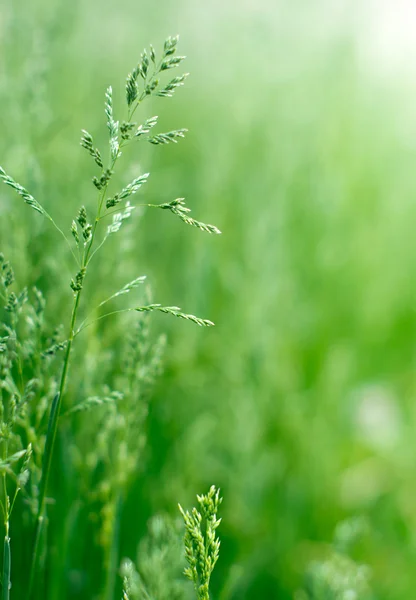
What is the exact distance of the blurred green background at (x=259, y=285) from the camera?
1566 mm

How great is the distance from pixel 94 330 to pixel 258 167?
1466mm

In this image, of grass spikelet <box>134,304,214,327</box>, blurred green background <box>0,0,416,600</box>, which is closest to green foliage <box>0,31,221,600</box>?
grass spikelet <box>134,304,214,327</box>

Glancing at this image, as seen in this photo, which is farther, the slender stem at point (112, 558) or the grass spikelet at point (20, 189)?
the slender stem at point (112, 558)

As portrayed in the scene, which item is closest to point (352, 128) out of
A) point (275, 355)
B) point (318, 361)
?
point (318, 361)

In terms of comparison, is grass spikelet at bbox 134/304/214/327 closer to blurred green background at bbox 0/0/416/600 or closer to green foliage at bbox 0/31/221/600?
green foliage at bbox 0/31/221/600

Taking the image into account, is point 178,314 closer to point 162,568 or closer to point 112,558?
point 162,568

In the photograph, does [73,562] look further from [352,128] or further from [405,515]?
[352,128]

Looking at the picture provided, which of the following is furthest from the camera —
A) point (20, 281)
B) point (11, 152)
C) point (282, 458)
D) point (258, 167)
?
point (258, 167)

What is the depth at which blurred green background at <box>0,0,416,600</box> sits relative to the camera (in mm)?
1566

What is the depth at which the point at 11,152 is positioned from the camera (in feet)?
5.28

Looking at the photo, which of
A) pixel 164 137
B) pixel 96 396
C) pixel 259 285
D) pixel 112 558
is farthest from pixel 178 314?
pixel 259 285

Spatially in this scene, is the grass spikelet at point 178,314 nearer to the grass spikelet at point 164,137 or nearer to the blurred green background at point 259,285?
the grass spikelet at point 164,137

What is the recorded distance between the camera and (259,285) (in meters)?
1.95

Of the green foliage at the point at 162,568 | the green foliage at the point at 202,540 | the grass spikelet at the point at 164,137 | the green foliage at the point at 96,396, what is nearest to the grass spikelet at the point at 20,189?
the green foliage at the point at 96,396
